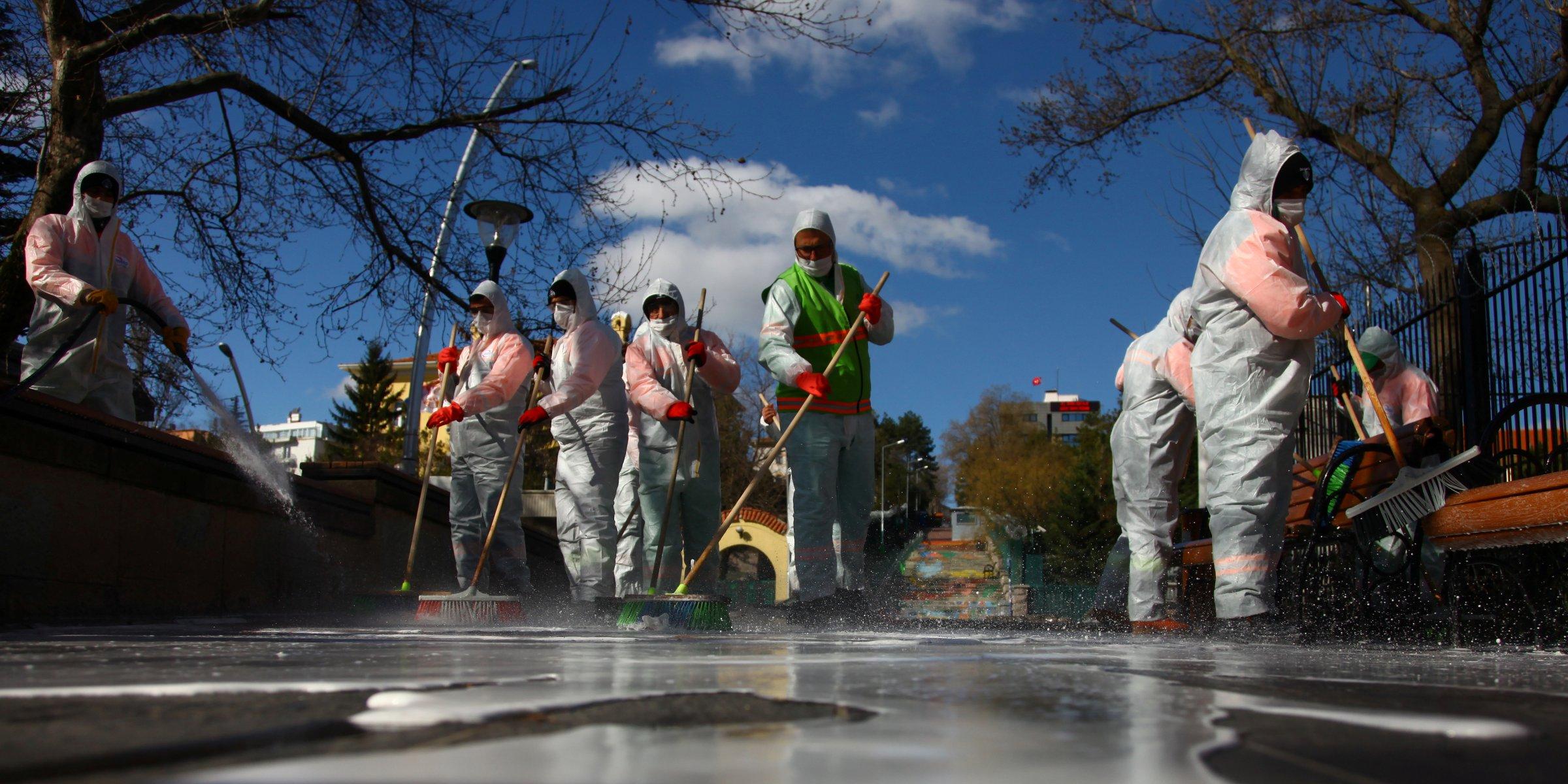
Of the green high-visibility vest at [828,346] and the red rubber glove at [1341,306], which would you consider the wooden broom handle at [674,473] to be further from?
the red rubber glove at [1341,306]

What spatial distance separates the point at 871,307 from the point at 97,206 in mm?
4766

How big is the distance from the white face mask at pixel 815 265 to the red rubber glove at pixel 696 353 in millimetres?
817

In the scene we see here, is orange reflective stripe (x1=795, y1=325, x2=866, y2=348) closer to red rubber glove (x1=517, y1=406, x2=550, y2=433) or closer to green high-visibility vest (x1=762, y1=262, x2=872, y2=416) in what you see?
green high-visibility vest (x1=762, y1=262, x2=872, y2=416)

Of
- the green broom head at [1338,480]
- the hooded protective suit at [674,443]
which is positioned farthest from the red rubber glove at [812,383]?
the green broom head at [1338,480]

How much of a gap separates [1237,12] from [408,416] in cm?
973

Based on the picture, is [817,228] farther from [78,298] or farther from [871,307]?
[78,298]

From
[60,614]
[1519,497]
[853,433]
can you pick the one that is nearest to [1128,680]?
[1519,497]

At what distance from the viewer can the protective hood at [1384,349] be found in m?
7.76

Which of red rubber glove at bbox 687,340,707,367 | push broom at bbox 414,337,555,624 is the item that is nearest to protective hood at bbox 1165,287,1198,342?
red rubber glove at bbox 687,340,707,367

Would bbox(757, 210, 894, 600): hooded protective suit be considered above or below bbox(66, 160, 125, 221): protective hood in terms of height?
below

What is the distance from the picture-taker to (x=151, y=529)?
6961mm

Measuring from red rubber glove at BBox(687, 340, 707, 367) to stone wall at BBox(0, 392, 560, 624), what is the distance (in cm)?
300

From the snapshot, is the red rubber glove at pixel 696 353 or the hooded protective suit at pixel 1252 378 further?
the red rubber glove at pixel 696 353

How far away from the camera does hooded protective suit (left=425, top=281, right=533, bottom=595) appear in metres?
8.77
